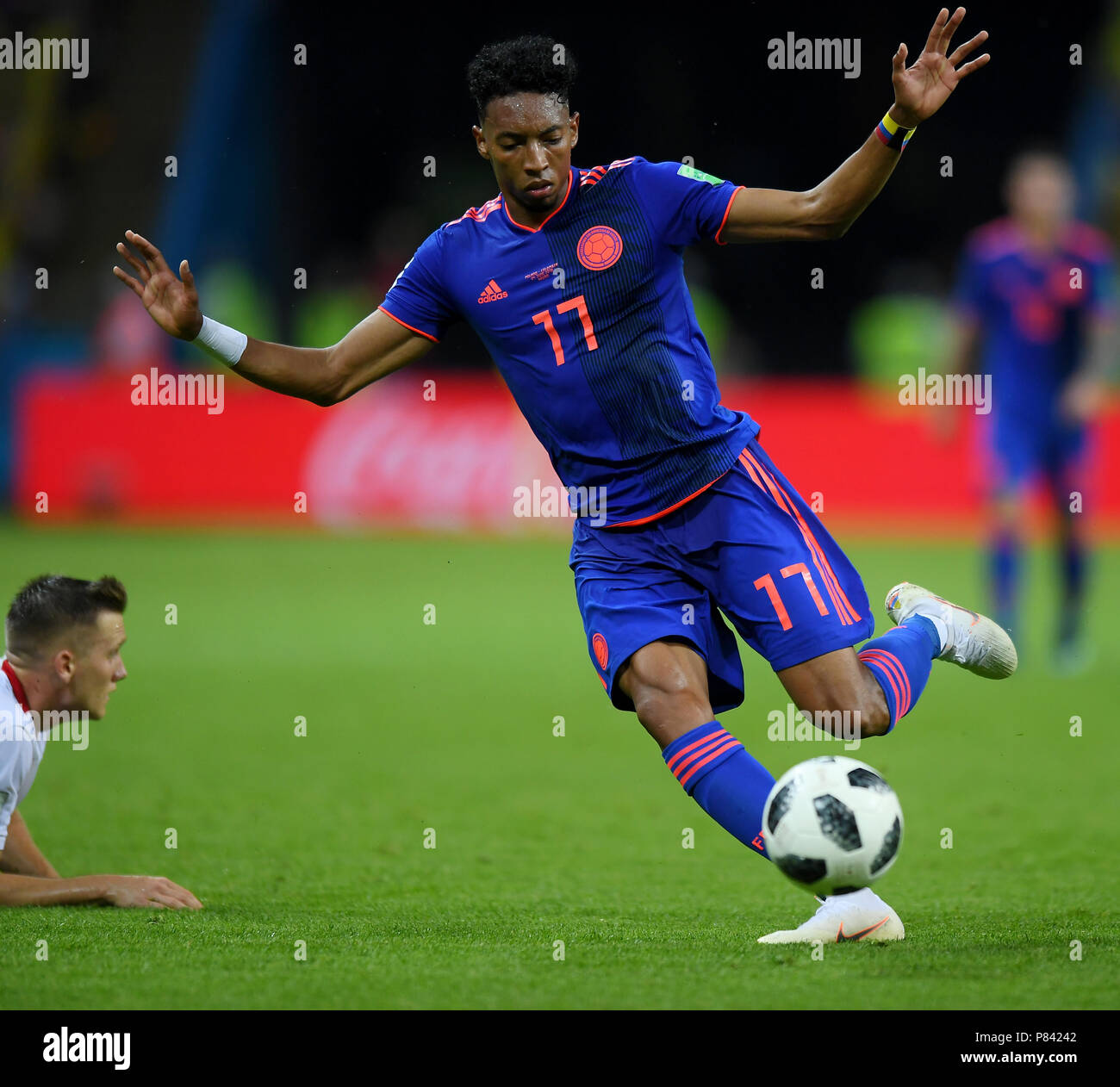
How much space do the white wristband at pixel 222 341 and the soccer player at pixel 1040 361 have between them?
6.15 meters

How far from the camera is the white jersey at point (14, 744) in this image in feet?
14.3

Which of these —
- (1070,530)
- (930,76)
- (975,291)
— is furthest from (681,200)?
(975,291)

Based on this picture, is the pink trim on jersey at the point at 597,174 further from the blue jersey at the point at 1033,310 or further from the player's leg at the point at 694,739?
the blue jersey at the point at 1033,310

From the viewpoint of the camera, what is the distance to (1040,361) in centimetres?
992

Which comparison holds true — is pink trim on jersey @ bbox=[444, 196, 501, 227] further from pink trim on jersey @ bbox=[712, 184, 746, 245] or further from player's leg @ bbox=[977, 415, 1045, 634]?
player's leg @ bbox=[977, 415, 1045, 634]

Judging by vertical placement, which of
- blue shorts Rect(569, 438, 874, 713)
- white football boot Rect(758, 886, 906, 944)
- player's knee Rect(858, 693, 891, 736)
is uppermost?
blue shorts Rect(569, 438, 874, 713)

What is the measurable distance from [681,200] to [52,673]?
85.1 inches

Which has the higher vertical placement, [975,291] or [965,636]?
[975,291]

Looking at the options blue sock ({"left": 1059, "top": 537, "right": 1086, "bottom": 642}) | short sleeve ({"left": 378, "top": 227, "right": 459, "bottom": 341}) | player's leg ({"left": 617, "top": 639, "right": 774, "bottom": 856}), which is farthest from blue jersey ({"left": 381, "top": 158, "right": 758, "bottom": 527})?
blue sock ({"left": 1059, "top": 537, "right": 1086, "bottom": 642})

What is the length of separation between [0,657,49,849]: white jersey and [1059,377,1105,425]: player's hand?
22.7 ft

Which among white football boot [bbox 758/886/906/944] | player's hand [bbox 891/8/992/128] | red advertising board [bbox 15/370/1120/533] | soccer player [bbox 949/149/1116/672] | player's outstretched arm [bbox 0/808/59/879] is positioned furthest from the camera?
red advertising board [bbox 15/370/1120/533]

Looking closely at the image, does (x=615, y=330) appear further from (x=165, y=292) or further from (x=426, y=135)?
(x=426, y=135)

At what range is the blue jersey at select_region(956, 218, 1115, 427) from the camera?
32.2 ft

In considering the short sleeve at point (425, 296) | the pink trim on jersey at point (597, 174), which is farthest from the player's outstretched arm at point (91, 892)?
the pink trim on jersey at point (597, 174)
